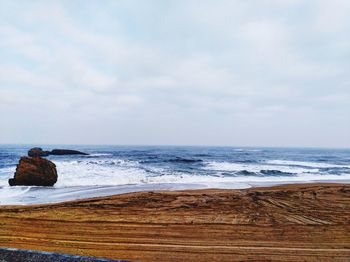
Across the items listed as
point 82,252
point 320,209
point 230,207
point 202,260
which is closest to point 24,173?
point 82,252

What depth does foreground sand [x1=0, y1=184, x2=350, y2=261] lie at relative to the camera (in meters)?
4.75

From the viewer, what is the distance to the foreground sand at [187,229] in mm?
4746

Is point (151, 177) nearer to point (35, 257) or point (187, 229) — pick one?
point (187, 229)

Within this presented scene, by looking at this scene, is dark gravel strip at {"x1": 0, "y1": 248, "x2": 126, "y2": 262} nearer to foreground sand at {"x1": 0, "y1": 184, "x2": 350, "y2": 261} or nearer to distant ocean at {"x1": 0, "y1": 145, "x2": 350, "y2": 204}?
Answer: foreground sand at {"x1": 0, "y1": 184, "x2": 350, "y2": 261}

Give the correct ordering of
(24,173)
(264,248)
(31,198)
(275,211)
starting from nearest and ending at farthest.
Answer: (264,248)
(275,211)
(31,198)
(24,173)

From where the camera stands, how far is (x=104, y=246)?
4.96 m

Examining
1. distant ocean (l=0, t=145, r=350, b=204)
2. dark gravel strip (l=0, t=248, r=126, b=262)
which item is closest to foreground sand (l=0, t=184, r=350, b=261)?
dark gravel strip (l=0, t=248, r=126, b=262)

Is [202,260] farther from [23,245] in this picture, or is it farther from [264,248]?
[23,245]

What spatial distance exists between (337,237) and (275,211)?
2.14 metres

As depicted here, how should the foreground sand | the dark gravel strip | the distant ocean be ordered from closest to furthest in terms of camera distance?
the dark gravel strip → the foreground sand → the distant ocean

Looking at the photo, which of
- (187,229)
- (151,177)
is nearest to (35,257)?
(187,229)

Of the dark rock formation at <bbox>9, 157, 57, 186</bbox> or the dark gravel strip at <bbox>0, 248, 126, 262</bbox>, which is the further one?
the dark rock formation at <bbox>9, 157, 57, 186</bbox>

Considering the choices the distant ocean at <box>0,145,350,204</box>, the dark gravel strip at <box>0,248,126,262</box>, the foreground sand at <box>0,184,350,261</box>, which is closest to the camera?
the dark gravel strip at <box>0,248,126,262</box>

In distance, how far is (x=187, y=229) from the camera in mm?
5941
